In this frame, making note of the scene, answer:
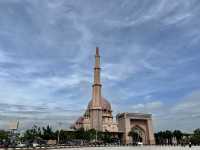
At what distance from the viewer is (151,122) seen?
101m

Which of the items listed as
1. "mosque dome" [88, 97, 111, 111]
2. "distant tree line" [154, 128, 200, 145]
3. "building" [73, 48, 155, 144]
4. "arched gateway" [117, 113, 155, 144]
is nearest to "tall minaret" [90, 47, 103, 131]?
"building" [73, 48, 155, 144]

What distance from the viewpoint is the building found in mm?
89250

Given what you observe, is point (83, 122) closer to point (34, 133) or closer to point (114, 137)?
point (114, 137)

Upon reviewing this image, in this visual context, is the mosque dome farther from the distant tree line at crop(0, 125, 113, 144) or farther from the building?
the distant tree line at crop(0, 125, 113, 144)

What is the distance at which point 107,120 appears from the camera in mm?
98062

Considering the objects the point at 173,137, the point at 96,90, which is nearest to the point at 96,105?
the point at 96,90

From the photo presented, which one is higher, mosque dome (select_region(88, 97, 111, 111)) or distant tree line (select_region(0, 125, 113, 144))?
mosque dome (select_region(88, 97, 111, 111))

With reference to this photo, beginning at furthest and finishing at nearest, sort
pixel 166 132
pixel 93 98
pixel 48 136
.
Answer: pixel 166 132 → pixel 93 98 → pixel 48 136

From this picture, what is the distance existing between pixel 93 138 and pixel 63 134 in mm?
9568

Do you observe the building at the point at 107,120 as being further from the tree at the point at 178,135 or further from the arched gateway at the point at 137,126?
the tree at the point at 178,135

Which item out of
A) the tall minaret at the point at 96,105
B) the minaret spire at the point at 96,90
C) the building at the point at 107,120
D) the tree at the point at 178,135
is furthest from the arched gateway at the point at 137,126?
the minaret spire at the point at 96,90

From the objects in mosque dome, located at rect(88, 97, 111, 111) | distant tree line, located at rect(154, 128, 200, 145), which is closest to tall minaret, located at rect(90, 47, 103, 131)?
mosque dome, located at rect(88, 97, 111, 111)

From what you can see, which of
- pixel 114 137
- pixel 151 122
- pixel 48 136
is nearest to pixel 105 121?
pixel 114 137

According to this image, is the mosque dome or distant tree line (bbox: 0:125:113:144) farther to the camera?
the mosque dome
